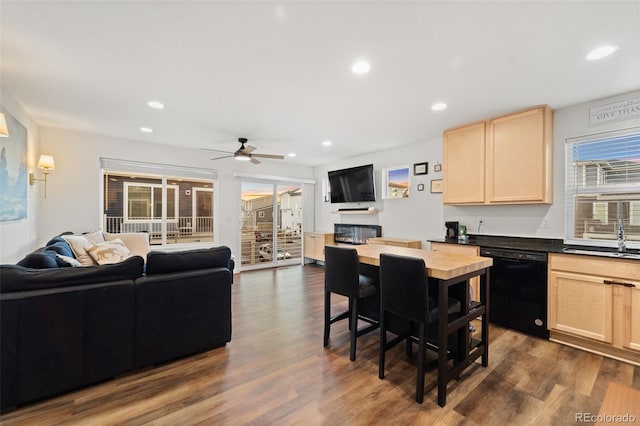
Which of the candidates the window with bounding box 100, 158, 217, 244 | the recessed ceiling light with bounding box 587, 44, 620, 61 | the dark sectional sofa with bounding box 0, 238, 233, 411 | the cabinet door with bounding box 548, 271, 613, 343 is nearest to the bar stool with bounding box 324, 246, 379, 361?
the dark sectional sofa with bounding box 0, 238, 233, 411

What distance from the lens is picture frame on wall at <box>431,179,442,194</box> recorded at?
448cm

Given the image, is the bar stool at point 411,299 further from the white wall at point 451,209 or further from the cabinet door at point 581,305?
the white wall at point 451,209

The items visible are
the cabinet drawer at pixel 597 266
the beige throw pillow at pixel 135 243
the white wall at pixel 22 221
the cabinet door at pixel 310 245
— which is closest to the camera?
the cabinet drawer at pixel 597 266

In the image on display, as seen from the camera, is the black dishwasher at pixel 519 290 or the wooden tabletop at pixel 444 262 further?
the black dishwasher at pixel 519 290

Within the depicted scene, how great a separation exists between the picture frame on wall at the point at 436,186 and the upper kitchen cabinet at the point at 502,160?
0.42 meters

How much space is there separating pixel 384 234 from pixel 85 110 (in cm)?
501

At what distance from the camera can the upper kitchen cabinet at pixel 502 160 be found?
3176 mm

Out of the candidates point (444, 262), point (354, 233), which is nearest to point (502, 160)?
point (444, 262)

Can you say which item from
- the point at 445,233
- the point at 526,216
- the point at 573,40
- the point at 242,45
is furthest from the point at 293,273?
the point at 573,40

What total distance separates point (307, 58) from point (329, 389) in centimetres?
260

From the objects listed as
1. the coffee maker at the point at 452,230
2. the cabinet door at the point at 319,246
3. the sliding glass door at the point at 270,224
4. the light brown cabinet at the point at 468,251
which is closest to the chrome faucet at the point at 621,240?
the light brown cabinet at the point at 468,251

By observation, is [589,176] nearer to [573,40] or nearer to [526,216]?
[526,216]

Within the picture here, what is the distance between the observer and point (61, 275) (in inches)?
77.3

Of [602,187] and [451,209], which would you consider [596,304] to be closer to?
[602,187]
